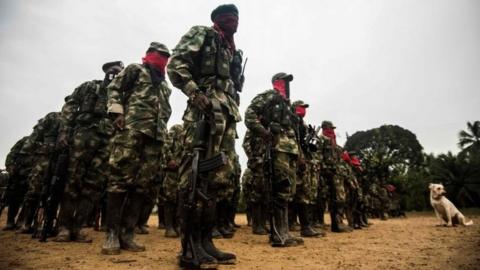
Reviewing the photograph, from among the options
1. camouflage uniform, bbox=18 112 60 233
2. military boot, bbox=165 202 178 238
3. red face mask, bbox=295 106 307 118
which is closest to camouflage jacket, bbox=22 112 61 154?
camouflage uniform, bbox=18 112 60 233

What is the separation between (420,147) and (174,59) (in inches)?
1893

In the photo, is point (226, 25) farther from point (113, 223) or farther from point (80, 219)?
point (80, 219)

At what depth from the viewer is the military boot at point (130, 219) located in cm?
407

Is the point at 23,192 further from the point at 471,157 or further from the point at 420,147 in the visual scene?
the point at 420,147

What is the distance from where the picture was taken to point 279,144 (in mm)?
5152

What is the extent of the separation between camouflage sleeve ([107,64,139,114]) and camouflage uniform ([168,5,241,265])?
1.36 meters

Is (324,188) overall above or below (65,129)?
below

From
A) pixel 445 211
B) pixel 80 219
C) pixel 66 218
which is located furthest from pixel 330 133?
pixel 66 218

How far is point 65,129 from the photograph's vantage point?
5262 mm

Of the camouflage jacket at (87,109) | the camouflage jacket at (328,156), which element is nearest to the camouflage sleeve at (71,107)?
the camouflage jacket at (87,109)

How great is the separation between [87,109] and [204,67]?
279cm

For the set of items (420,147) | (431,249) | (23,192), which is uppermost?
A: (420,147)

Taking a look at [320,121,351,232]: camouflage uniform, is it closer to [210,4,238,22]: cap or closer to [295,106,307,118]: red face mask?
[295,106,307,118]: red face mask

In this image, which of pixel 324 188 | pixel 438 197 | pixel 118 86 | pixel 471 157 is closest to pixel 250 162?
pixel 324 188
